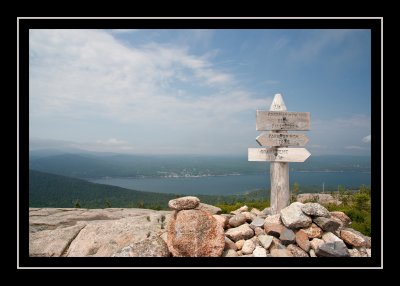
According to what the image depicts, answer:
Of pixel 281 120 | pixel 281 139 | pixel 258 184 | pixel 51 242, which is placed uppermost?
pixel 281 120

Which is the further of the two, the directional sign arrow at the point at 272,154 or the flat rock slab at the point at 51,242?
the directional sign arrow at the point at 272,154

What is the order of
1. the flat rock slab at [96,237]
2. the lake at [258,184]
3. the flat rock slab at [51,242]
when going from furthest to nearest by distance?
the lake at [258,184], the flat rock slab at [51,242], the flat rock slab at [96,237]

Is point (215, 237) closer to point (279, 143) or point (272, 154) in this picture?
point (272, 154)

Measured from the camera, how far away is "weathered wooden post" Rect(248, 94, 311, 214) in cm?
756

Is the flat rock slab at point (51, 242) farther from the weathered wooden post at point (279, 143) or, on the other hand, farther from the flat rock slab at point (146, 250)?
the weathered wooden post at point (279, 143)

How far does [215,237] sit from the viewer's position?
571 centimetres

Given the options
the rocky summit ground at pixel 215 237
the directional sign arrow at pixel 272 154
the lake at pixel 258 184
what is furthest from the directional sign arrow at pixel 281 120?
the rocky summit ground at pixel 215 237

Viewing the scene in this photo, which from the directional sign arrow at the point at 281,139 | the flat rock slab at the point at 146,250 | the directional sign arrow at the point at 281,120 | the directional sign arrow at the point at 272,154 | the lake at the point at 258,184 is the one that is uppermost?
the directional sign arrow at the point at 281,120

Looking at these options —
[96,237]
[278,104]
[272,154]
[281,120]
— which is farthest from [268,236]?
[96,237]

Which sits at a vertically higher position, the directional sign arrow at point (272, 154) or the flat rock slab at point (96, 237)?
the directional sign arrow at point (272, 154)

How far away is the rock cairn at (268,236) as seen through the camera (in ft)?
18.4

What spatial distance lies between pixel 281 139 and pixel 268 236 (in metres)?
2.83
